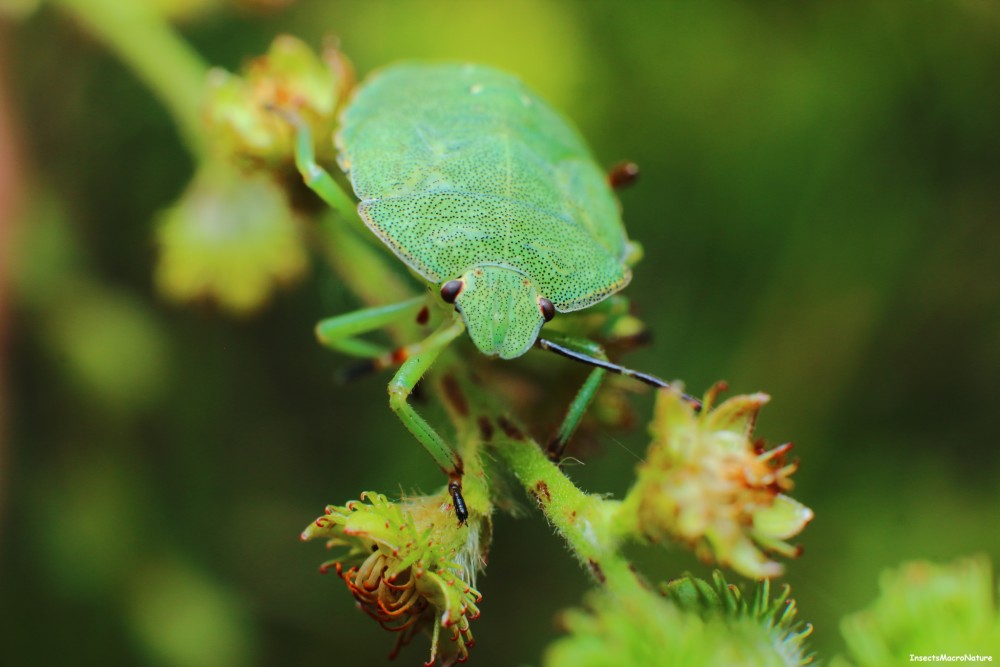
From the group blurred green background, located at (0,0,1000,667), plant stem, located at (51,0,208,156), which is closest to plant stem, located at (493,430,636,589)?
blurred green background, located at (0,0,1000,667)

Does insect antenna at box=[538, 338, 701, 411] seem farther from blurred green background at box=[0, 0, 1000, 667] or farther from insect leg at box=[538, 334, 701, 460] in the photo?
blurred green background at box=[0, 0, 1000, 667]

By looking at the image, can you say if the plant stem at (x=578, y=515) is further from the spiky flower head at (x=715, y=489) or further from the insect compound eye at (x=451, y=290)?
the insect compound eye at (x=451, y=290)

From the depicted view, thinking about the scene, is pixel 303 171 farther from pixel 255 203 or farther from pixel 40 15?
pixel 40 15

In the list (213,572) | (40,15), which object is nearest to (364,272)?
(213,572)

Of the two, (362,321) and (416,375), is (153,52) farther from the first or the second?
(416,375)

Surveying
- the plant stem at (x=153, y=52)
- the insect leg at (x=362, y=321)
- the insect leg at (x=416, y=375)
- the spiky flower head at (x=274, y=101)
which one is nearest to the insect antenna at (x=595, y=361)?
the insect leg at (x=416, y=375)

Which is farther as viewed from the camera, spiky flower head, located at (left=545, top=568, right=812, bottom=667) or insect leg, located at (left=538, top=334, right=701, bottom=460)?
insect leg, located at (left=538, top=334, right=701, bottom=460)
